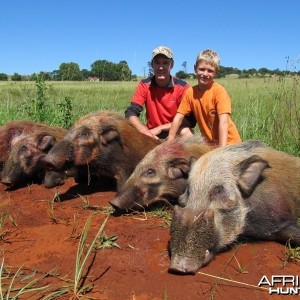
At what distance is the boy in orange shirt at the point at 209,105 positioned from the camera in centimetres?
624

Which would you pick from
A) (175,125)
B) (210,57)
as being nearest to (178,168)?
(175,125)

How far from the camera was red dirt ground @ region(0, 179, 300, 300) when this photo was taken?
10.9 ft

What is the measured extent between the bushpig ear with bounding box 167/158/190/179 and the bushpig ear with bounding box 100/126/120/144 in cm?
109

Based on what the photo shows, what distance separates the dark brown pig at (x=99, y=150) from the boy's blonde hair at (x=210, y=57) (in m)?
1.43

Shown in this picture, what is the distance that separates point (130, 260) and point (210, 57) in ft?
11.3

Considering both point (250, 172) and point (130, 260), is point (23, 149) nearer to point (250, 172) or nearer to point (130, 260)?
point (130, 260)

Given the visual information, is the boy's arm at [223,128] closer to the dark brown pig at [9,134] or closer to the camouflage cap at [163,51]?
the camouflage cap at [163,51]

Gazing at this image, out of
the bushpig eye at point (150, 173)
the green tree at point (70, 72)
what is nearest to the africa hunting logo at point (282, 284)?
the bushpig eye at point (150, 173)

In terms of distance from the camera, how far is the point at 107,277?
3.51 m

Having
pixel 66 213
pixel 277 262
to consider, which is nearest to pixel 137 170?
pixel 66 213

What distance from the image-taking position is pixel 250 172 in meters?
4.15

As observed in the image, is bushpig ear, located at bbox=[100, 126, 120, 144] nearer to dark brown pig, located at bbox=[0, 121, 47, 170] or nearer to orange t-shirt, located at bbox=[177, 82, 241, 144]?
orange t-shirt, located at bbox=[177, 82, 241, 144]

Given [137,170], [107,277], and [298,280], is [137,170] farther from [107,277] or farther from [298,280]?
[298,280]

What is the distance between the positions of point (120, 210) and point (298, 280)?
2.11 meters
